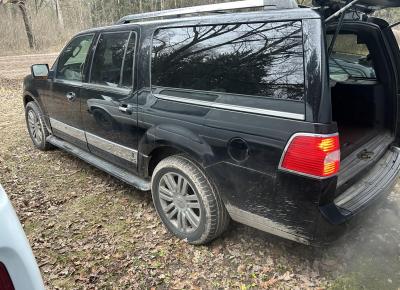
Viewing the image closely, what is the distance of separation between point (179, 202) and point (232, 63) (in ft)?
4.18

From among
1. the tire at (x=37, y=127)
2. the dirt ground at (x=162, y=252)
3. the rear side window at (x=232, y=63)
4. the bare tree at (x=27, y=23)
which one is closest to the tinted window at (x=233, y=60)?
the rear side window at (x=232, y=63)

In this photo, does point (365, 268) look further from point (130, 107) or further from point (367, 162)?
point (130, 107)

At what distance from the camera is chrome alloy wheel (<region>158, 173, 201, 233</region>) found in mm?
3033

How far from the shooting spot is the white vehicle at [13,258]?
1303mm

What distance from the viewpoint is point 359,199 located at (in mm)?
2650

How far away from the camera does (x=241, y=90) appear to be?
2.53 meters

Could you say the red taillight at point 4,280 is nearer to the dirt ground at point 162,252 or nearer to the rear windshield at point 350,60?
the dirt ground at point 162,252

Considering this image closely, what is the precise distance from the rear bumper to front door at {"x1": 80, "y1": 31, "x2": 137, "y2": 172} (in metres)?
1.82

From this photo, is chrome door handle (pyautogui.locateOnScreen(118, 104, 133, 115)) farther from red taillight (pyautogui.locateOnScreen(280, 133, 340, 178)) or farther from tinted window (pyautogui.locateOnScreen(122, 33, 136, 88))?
red taillight (pyautogui.locateOnScreen(280, 133, 340, 178))

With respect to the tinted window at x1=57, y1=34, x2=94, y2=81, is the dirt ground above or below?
below

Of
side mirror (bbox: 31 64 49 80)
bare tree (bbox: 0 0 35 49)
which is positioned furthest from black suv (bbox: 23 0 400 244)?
bare tree (bbox: 0 0 35 49)

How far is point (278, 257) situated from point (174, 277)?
87 cm

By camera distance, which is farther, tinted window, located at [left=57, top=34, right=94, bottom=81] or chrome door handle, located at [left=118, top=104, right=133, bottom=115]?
tinted window, located at [left=57, top=34, right=94, bottom=81]

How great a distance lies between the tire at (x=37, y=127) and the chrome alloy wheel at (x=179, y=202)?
2774 mm
